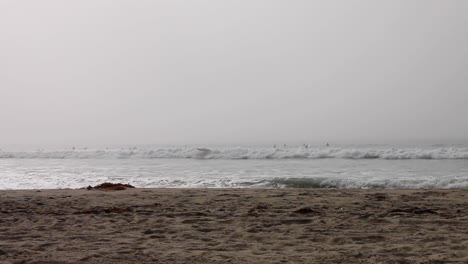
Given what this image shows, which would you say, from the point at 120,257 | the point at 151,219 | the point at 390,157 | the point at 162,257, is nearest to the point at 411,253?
the point at 162,257

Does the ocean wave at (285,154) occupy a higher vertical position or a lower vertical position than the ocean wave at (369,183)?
higher

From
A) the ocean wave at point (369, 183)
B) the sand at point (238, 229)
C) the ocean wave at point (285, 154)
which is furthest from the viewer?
the ocean wave at point (285, 154)

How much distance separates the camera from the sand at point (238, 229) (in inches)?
184

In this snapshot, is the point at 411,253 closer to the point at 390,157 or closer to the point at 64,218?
the point at 64,218

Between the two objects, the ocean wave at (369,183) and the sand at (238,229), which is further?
the ocean wave at (369,183)

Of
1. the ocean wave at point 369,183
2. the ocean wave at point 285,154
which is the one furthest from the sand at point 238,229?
the ocean wave at point 285,154

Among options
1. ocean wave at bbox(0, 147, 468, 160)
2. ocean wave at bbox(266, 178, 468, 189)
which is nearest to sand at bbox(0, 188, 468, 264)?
ocean wave at bbox(266, 178, 468, 189)

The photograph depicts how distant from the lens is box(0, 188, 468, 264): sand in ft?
15.4

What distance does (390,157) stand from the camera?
90.5ft

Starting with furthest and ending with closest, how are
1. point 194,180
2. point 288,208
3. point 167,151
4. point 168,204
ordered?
point 167,151 → point 194,180 → point 168,204 → point 288,208

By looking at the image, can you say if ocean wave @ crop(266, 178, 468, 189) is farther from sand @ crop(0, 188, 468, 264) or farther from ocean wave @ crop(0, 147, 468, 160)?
ocean wave @ crop(0, 147, 468, 160)

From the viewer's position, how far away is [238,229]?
20.2ft

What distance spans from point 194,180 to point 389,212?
9.00 meters

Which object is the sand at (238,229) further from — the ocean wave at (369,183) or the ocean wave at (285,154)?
the ocean wave at (285,154)
